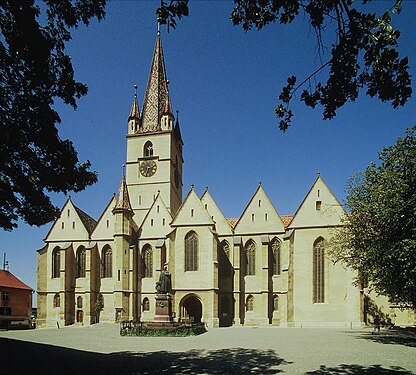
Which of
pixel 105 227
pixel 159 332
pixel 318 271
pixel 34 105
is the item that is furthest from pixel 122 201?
pixel 34 105

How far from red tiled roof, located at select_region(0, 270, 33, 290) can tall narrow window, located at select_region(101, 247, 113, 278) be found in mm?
17844

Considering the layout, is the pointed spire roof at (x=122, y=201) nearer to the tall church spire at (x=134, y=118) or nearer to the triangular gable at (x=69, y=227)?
the triangular gable at (x=69, y=227)

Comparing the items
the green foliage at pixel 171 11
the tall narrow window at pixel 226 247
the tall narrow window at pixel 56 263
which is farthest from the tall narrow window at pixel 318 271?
the green foliage at pixel 171 11

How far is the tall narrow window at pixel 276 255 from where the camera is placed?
4231cm

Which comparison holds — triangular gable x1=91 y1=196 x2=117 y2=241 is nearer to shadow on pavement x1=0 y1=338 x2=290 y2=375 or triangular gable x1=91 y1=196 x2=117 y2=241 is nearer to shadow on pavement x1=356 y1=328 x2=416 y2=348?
shadow on pavement x1=0 y1=338 x2=290 y2=375

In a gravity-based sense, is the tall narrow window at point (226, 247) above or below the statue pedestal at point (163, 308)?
above

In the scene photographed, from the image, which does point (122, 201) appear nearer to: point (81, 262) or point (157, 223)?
point (157, 223)

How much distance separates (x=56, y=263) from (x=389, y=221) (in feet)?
129

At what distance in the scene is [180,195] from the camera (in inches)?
2356

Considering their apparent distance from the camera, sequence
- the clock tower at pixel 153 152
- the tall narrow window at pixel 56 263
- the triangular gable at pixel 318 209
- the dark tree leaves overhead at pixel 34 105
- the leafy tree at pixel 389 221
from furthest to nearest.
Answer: the clock tower at pixel 153 152, the tall narrow window at pixel 56 263, the triangular gable at pixel 318 209, the leafy tree at pixel 389 221, the dark tree leaves overhead at pixel 34 105

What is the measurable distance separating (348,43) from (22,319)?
2349 inches

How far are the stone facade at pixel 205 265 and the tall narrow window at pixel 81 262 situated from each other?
0.40 feet

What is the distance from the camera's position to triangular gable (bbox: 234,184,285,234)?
4322 centimetres

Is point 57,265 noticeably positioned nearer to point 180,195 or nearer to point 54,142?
point 180,195
